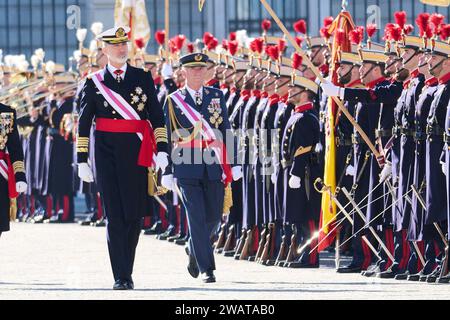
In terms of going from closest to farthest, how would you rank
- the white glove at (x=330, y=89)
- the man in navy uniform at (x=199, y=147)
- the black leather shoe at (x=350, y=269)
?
the man in navy uniform at (x=199, y=147), the white glove at (x=330, y=89), the black leather shoe at (x=350, y=269)

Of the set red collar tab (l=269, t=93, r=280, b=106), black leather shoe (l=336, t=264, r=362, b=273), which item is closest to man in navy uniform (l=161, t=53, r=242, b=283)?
black leather shoe (l=336, t=264, r=362, b=273)

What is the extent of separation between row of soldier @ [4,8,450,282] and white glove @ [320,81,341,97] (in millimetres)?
11

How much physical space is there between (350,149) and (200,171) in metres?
1.77

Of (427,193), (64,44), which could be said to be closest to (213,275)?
(427,193)

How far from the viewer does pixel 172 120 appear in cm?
1591

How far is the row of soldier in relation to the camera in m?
15.5

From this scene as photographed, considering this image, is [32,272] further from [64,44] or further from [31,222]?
[64,44]

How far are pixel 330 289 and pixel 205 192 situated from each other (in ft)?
5.13

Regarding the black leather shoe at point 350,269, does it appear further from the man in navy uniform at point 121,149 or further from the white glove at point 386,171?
the man in navy uniform at point 121,149

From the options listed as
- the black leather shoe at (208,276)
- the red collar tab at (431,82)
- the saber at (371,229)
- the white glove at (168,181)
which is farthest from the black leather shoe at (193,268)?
the red collar tab at (431,82)

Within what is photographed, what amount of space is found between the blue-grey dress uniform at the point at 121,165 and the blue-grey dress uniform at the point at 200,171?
0.84m

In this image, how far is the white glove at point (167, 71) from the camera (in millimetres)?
21906

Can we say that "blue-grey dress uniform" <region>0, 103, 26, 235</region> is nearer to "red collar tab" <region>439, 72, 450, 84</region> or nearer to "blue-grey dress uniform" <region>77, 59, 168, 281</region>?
"blue-grey dress uniform" <region>77, 59, 168, 281</region>

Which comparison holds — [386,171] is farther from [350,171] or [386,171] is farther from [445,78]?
[445,78]
